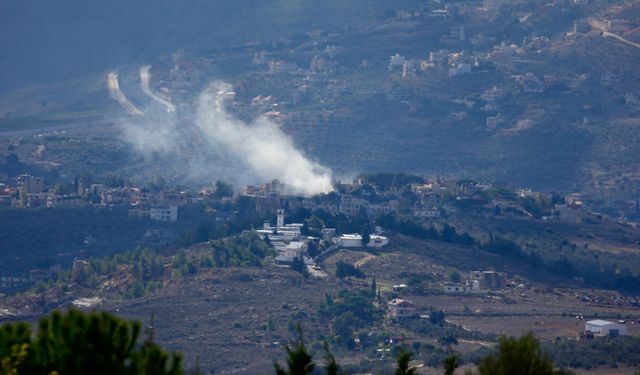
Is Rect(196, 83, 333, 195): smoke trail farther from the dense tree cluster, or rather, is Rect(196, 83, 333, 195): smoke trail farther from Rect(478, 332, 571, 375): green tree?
Rect(478, 332, 571, 375): green tree

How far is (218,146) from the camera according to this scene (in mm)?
113375

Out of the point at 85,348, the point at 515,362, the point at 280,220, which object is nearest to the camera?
the point at 85,348

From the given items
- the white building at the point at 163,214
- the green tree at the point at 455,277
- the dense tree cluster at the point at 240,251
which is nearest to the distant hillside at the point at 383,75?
the white building at the point at 163,214

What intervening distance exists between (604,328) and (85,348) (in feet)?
122

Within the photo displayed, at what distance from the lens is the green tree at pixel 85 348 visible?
92.7ft

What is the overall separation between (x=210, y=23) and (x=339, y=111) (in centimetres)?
3394

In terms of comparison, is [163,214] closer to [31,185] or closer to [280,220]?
[31,185]

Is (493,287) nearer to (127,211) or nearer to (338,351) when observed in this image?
(338,351)

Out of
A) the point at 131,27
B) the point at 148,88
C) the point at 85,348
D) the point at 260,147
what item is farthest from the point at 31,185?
the point at 85,348

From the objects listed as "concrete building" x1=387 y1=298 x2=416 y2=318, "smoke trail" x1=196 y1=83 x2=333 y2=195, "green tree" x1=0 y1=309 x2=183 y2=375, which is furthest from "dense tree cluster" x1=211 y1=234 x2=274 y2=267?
"green tree" x1=0 y1=309 x2=183 y2=375

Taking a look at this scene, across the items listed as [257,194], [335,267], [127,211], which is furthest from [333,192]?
[335,267]

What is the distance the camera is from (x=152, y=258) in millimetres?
71500

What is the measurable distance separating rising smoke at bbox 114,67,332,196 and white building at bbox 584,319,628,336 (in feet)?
117

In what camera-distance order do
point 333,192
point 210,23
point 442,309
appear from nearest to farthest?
point 442,309, point 333,192, point 210,23
